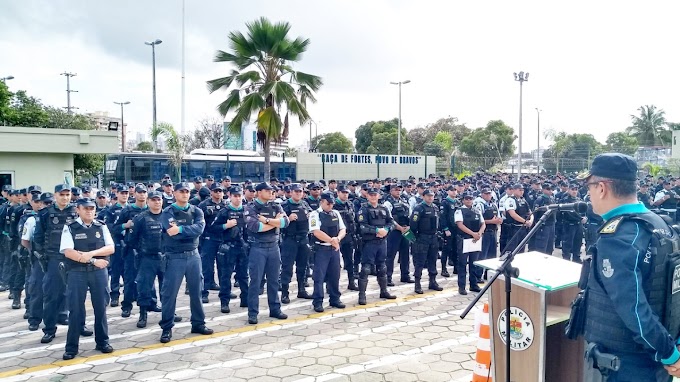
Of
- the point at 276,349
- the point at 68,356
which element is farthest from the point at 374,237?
the point at 68,356

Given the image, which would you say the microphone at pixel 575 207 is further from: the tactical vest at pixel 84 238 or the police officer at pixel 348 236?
the police officer at pixel 348 236

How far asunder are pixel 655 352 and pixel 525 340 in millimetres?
1031

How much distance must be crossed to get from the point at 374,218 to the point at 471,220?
1884mm

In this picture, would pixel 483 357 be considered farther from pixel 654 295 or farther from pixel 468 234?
pixel 468 234

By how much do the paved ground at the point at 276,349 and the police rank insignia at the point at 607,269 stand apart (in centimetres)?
271

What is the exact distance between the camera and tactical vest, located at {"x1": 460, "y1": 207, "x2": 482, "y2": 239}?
8531mm

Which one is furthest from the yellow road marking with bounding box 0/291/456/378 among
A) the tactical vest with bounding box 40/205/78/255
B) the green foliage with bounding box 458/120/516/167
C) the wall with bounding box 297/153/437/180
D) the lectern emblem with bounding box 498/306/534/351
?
the green foliage with bounding box 458/120/516/167

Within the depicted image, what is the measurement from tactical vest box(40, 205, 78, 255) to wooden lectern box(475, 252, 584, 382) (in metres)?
5.49

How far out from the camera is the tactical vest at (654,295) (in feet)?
8.32

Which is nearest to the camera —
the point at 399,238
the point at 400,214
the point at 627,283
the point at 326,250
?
the point at 627,283

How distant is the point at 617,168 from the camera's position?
8.93 feet

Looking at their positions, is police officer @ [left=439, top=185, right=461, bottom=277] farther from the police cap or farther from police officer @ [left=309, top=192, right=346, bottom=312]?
the police cap

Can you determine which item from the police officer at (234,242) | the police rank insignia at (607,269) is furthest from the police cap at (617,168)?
the police officer at (234,242)

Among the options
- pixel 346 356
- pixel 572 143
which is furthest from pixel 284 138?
pixel 572 143
